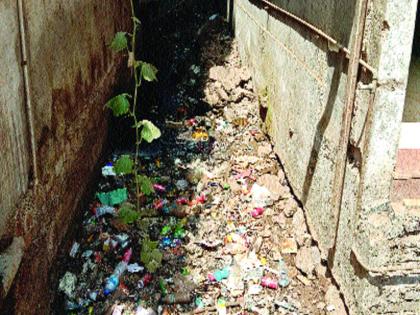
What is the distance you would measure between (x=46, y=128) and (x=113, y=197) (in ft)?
5.26

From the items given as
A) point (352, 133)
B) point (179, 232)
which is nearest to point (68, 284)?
point (179, 232)

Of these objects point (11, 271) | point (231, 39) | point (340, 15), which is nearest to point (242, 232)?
point (340, 15)

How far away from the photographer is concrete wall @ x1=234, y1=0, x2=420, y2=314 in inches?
112

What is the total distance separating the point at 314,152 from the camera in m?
4.08

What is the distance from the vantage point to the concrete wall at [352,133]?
9.32ft

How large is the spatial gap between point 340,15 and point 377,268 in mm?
1714

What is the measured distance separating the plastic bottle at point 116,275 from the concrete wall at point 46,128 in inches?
19.1

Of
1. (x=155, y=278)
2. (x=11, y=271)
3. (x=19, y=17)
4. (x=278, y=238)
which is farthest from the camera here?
(x=278, y=238)

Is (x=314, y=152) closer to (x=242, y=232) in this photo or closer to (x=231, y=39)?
(x=242, y=232)

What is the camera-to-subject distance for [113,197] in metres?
4.79

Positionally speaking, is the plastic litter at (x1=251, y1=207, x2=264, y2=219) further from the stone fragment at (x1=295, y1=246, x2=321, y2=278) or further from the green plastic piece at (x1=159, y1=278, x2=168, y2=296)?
the green plastic piece at (x1=159, y1=278, x2=168, y2=296)

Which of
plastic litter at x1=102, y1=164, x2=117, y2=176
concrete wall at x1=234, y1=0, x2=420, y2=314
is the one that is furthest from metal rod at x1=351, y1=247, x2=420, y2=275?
plastic litter at x1=102, y1=164, x2=117, y2=176

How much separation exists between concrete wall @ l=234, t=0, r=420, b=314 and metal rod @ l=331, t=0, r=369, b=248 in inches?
1.2

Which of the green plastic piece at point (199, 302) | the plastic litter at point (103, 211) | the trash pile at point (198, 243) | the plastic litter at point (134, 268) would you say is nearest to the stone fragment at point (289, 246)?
the trash pile at point (198, 243)
